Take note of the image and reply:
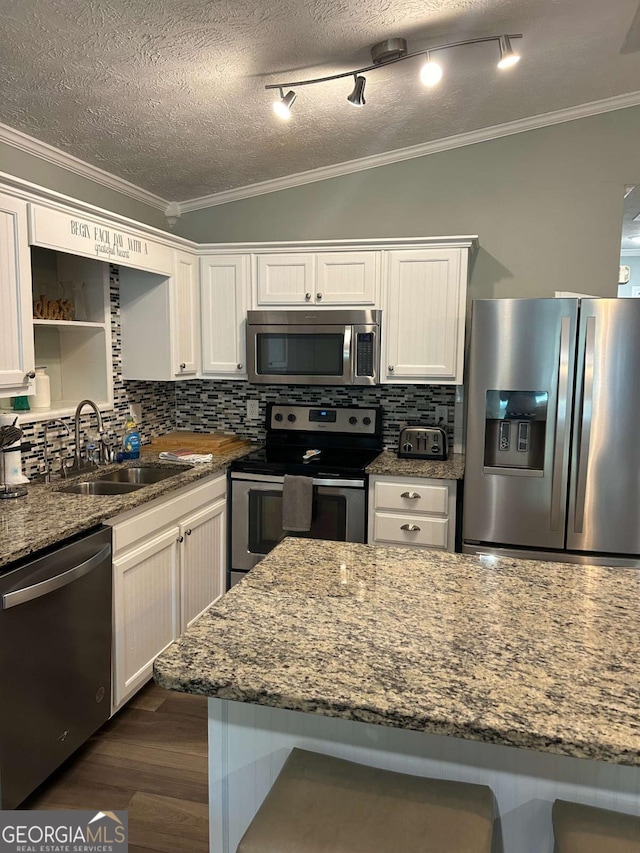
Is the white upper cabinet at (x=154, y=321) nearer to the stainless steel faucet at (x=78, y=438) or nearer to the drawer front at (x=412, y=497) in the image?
the stainless steel faucet at (x=78, y=438)

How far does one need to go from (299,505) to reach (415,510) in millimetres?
615

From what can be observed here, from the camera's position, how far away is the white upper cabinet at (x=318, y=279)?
3.46 meters

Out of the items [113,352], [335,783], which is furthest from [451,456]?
[335,783]

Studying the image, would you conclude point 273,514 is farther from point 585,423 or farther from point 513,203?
point 513,203

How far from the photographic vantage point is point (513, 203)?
3586 millimetres

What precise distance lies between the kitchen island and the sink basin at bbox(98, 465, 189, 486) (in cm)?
176

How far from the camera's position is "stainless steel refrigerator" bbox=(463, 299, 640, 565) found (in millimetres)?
2830

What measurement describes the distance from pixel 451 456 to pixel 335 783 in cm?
264

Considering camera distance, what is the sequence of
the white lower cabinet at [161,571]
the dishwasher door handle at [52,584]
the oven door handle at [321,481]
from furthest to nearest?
the oven door handle at [321,481] → the white lower cabinet at [161,571] → the dishwasher door handle at [52,584]

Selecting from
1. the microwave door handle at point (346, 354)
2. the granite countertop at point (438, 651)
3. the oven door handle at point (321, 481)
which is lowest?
the oven door handle at point (321, 481)

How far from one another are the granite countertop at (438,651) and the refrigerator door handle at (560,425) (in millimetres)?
1255

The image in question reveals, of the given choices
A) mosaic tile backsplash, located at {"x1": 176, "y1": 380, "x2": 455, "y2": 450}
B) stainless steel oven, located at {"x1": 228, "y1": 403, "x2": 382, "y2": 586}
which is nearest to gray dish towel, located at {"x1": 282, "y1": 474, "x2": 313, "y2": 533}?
stainless steel oven, located at {"x1": 228, "y1": 403, "x2": 382, "y2": 586}

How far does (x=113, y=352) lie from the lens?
Result: 346cm

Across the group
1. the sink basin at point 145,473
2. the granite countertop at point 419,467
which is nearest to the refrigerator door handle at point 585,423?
the granite countertop at point 419,467
